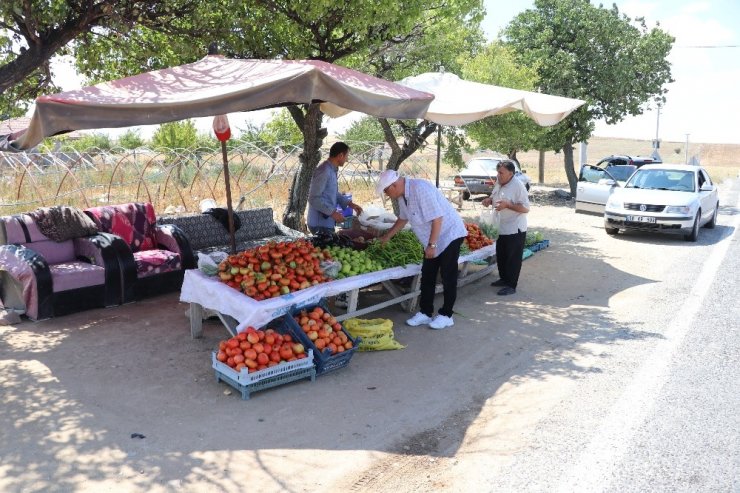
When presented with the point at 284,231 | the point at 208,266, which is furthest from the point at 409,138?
the point at 208,266

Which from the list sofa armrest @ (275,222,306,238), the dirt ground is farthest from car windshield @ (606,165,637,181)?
the dirt ground

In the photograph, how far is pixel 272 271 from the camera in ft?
18.9

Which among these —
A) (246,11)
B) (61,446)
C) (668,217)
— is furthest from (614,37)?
(61,446)

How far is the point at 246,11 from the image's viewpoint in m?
8.86

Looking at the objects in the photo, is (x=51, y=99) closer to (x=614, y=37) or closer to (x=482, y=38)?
(x=482, y=38)

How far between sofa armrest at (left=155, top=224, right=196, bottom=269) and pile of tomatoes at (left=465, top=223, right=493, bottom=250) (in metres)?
3.86

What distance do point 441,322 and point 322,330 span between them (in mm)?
1786

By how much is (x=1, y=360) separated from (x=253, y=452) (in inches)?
126

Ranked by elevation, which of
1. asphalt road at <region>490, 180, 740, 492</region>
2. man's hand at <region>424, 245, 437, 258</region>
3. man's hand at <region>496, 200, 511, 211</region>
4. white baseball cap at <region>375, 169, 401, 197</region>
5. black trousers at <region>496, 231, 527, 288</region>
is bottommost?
asphalt road at <region>490, 180, 740, 492</region>

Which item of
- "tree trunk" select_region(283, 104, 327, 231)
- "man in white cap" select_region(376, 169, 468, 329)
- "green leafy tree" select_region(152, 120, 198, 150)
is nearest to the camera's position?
"man in white cap" select_region(376, 169, 468, 329)

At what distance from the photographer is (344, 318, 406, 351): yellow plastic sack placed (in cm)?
601

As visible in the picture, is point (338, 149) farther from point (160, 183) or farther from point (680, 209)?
point (160, 183)

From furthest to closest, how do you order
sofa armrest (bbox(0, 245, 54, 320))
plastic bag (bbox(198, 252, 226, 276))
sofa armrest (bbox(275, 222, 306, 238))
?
1. sofa armrest (bbox(275, 222, 306, 238))
2. sofa armrest (bbox(0, 245, 54, 320))
3. plastic bag (bbox(198, 252, 226, 276))

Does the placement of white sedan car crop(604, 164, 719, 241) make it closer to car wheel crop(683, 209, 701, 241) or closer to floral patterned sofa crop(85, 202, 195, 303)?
car wheel crop(683, 209, 701, 241)
